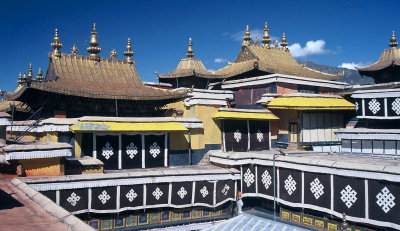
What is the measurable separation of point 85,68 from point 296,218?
51.5ft

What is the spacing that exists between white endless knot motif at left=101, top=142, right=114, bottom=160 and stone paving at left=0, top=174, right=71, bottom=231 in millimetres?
7583

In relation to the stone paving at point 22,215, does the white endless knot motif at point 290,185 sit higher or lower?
lower

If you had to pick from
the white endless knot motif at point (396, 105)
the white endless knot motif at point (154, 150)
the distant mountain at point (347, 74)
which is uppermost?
the distant mountain at point (347, 74)

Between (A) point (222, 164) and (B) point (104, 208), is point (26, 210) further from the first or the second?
(A) point (222, 164)

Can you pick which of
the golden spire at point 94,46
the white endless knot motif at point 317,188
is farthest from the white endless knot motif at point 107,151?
the white endless knot motif at point 317,188

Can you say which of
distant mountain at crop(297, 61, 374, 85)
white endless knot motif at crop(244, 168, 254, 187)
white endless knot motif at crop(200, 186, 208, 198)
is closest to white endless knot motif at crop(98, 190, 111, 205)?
white endless knot motif at crop(200, 186, 208, 198)

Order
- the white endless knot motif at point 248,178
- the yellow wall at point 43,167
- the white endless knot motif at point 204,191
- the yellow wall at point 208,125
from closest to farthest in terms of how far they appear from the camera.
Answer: the yellow wall at point 43,167, the white endless knot motif at point 204,191, the white endless knot motif at point 248,178, the yellow wall at point 208,125

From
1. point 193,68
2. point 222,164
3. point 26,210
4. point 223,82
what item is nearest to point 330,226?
point 222,164

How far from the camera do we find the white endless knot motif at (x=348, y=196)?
15.4 m

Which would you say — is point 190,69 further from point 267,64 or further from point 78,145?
point 78,145

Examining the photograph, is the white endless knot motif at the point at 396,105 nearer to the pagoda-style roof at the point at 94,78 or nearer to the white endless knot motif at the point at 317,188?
the white endless knot motif at the point at 317,188

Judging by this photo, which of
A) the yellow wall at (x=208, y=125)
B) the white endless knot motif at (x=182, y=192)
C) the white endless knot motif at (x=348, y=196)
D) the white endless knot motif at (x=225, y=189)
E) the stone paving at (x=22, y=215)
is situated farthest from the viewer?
the yellow wall at (x=208, y=125)

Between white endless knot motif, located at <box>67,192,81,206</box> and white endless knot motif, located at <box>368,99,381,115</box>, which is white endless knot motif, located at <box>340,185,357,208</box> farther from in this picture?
white endless knot motif, located at <box>67,192,81,206</box>

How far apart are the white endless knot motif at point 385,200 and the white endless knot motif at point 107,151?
43.6ft
